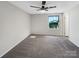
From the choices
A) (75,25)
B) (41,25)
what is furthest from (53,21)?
(75,25)

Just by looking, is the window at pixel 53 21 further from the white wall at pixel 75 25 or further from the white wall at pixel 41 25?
the white wall at pixel 75 25

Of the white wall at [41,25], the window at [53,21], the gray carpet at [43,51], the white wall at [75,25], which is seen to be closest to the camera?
the gray carpet at [43,51]

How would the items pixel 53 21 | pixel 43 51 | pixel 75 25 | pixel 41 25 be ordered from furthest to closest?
pixel 41 25
pixel 53 21
pixel 75 25
pixel 43 51

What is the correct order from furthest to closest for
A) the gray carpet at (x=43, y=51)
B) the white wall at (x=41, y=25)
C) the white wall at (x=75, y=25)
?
the white wall at (x=41, y=25) < the white wall at (x=75, y=25) < the gray carpet at (x=43, y=51)

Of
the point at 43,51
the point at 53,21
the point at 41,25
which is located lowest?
the point at 43,51

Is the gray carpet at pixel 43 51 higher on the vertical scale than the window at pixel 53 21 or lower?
lower

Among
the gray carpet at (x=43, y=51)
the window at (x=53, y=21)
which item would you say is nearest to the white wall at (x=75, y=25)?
the gray carpet at (x=43, y=51)

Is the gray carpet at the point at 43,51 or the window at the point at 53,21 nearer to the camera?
the gray carpet at the point at 43,51

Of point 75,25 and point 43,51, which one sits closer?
point 43,51

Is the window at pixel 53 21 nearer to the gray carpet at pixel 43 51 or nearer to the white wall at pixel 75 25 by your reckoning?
the white wall at pixel 75 25

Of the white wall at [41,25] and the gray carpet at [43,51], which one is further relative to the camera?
the white wall at [41,25]

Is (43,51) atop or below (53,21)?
below

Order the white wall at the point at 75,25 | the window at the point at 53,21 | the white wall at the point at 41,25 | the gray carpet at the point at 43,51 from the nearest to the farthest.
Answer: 1. the gray carpet at the point at 43,51
2. the white wall at the point at 75,25
3. the window at the point at 53,21
4. the white wall at the point at 41,25

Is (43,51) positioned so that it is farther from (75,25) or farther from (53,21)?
(53,21)
